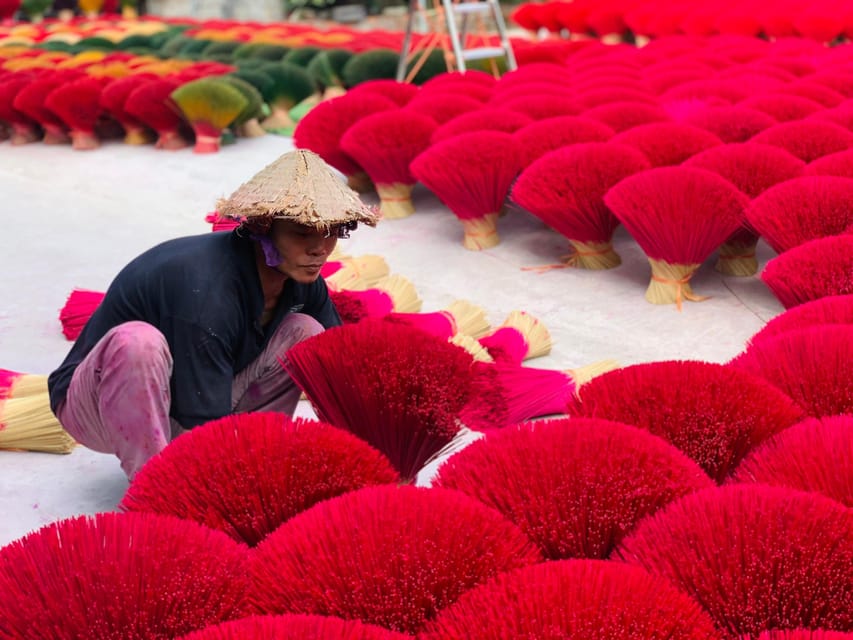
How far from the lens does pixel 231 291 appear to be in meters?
1.68

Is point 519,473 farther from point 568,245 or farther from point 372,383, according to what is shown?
point 568,245

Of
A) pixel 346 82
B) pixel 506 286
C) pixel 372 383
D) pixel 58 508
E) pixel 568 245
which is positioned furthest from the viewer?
pixel 346 82

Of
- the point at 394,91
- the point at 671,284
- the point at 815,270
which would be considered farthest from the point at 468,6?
the point at 815,270

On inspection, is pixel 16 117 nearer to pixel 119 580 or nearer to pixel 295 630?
pixel 119 580

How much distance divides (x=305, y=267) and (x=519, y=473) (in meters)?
0.55

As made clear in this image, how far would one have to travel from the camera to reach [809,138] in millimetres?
3166

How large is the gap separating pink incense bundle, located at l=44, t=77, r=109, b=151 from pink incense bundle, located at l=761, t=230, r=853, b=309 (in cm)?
324

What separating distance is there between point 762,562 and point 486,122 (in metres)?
2.62

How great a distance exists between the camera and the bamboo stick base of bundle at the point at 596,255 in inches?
121

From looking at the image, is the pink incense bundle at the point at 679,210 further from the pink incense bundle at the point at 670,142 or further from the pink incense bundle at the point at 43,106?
the pink incense bundle at the point at 43,106

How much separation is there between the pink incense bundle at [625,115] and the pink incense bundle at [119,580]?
2.68m

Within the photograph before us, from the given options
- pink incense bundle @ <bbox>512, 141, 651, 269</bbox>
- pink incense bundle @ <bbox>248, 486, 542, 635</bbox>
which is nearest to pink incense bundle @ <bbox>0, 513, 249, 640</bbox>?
pink incense bundle @ <bbox>248, 486, 542, 635</bbox>

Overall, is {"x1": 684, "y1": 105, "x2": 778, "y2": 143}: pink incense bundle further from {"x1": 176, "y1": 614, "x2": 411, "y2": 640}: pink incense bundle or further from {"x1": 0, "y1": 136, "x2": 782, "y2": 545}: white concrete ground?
{"x1": 176, "y1": 614, "x2": 411, "y2": 640}: pink incense bundle

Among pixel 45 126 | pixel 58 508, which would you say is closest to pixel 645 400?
pixel 58 508
